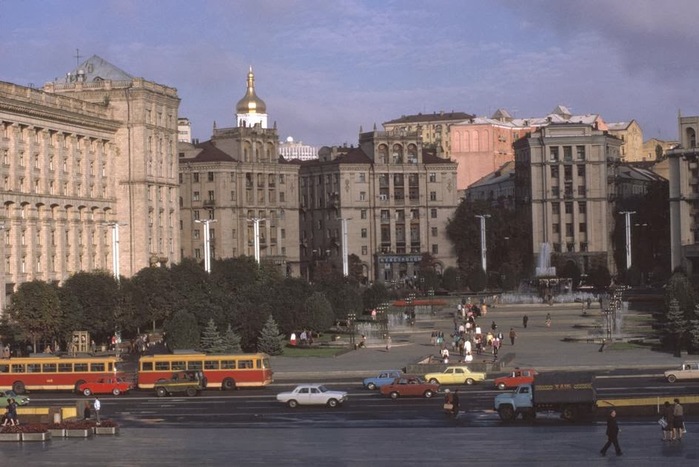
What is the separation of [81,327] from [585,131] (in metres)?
90.8

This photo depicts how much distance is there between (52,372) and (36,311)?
18055 mm

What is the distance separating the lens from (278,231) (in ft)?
573

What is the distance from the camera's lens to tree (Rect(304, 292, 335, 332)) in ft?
309

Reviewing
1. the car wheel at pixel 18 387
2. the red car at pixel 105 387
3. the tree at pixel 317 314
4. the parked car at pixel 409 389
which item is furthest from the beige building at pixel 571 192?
the parked car at pixel 409 389

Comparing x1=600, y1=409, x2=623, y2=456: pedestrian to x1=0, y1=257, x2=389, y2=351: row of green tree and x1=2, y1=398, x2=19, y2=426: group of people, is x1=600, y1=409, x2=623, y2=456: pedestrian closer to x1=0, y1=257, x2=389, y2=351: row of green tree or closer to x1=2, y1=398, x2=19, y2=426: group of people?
x1=2, y1=398, x2=19, y2=426: group of people

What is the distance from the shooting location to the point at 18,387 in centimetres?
7344

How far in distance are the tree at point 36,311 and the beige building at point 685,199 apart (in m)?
69.4

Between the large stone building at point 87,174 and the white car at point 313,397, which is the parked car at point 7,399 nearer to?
the white car at point 313,397

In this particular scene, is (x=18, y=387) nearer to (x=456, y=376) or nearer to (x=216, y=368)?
(x=216, y=368)

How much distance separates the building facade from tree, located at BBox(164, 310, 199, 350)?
40.0m

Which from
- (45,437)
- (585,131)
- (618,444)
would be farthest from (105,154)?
(618,444)

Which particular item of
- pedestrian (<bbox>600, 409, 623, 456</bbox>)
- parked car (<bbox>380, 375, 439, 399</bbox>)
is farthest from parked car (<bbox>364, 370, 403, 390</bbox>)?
pedestrian (<bbox>600, 409, 623, 456</bbox>)

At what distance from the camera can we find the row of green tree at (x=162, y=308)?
88625 mm

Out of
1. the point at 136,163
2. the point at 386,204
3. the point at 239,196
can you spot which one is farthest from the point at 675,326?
the point at 386,204
